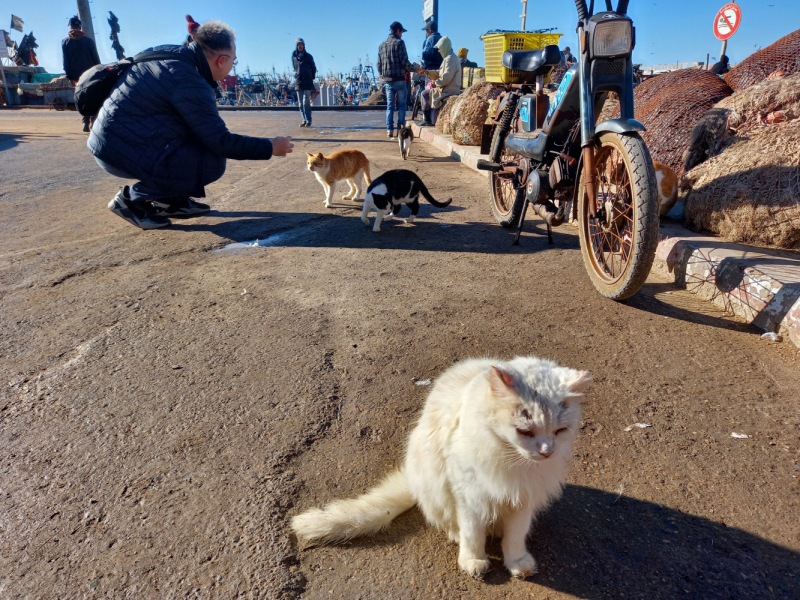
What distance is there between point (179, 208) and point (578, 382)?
502 cm

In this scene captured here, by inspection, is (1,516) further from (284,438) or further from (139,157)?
(139,157)

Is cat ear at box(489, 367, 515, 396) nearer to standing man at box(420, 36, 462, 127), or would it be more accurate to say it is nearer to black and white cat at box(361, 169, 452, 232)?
black and white cat at box(361, 169, 452, 232)

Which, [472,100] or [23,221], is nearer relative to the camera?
[23,221]

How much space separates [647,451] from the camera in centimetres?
200

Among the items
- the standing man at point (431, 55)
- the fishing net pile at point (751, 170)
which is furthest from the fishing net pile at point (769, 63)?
the standing man at point (431, 55)

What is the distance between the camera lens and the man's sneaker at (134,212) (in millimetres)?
4871

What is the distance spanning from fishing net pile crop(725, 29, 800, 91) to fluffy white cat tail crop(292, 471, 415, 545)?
5.77 metres

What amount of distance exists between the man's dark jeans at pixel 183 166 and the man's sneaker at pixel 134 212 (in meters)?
0.07

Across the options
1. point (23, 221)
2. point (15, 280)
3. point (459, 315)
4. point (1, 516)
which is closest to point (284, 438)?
point (1, 516)

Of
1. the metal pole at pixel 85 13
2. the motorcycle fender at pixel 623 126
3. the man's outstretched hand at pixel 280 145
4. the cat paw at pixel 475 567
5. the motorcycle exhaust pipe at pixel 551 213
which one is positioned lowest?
the cat paw at pixel 475 567

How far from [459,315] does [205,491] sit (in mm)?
Answer: 1856

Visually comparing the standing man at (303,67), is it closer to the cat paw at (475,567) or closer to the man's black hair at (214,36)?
the man's black hair at (214,36)

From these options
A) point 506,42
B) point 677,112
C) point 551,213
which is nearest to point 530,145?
point 551,213

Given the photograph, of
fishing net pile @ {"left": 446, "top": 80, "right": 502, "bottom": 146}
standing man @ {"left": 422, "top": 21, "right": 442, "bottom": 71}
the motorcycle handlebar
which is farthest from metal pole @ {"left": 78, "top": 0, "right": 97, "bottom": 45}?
the motorcycle handlebar
